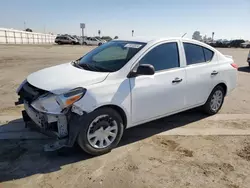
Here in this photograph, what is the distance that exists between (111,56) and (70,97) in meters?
1.40

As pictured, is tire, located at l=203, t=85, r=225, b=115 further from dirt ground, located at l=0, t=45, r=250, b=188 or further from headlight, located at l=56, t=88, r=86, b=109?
headlight, located at l=56, t=88, r=86, b=109

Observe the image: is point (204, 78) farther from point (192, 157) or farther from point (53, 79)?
point (53, 79)

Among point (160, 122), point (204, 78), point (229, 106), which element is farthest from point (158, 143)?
point (229, 106)

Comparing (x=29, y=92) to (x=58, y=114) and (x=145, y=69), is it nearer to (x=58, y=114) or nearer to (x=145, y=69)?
(x=58, y=114)

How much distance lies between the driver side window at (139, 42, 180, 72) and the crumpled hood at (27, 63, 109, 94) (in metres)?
0.85

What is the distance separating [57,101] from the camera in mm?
3455

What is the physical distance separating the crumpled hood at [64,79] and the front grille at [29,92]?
72 millimetres

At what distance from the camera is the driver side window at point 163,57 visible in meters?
4.29

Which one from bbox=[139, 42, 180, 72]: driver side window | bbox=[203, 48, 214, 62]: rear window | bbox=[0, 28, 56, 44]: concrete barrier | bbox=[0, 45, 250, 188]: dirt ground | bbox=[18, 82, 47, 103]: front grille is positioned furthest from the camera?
bbox=[0, 28, 56, 44]: concrete barrier

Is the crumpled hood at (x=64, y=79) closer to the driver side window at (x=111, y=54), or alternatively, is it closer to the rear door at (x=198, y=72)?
the driver side window at (x=111, y=54)

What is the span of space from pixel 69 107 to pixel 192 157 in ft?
6.38

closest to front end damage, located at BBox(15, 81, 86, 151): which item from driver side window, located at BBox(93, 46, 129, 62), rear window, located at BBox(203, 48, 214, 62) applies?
driver side window, located at BBox(93, 46, 129, 62)

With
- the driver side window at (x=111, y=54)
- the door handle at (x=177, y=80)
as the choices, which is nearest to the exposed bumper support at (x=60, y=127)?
the driver side window at (x=111, y=54)

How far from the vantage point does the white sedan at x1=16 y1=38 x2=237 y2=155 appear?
3.50 m
